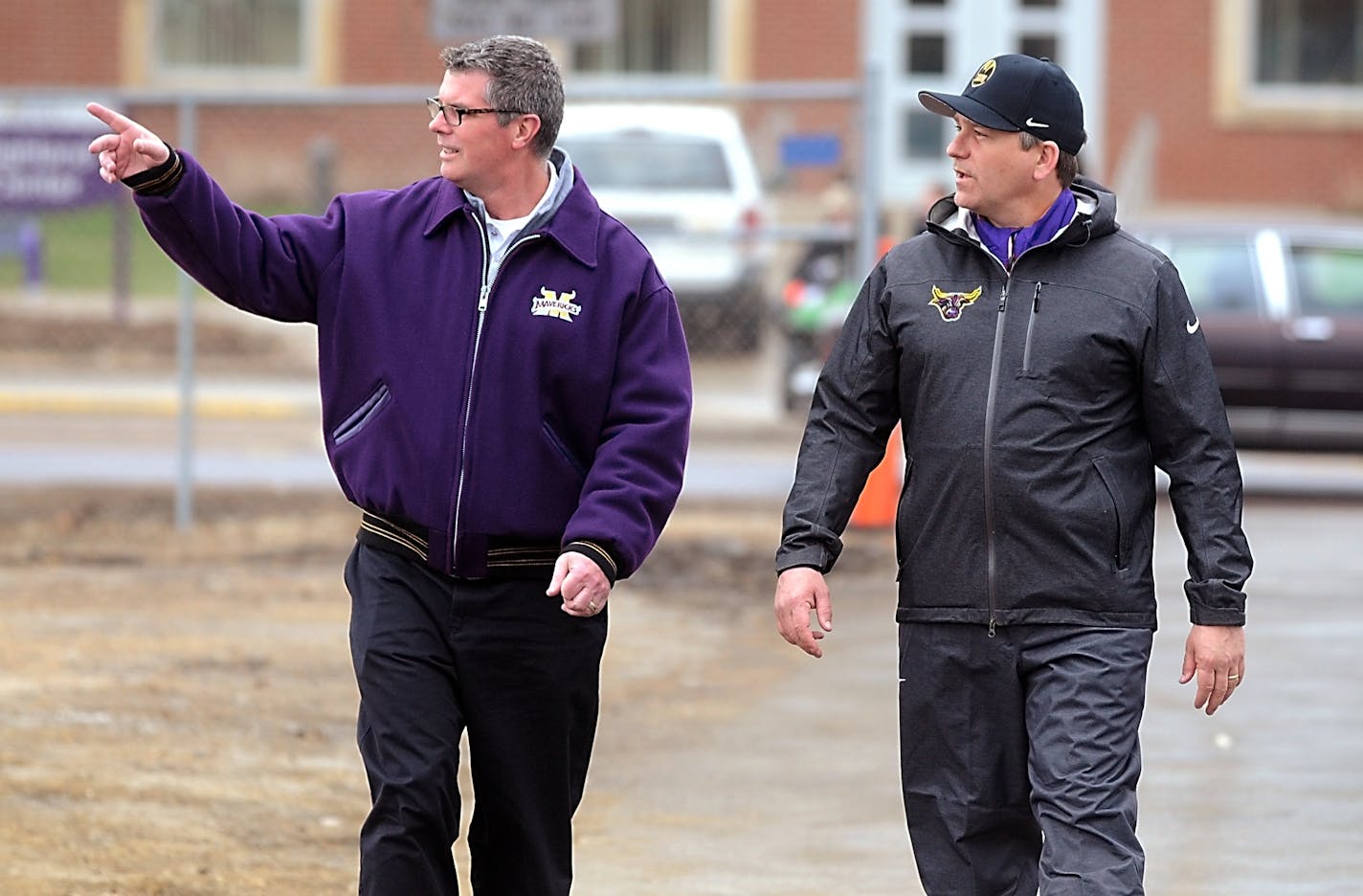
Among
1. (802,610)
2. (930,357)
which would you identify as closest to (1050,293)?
(930,357)

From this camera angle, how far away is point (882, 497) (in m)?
12.7

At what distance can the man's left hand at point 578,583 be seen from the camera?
472 cm

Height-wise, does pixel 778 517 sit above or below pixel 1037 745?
below

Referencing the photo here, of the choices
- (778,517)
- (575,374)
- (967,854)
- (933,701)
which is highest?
(575,374)

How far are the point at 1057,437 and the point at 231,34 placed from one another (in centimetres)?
2514

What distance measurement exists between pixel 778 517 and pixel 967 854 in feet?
27.9

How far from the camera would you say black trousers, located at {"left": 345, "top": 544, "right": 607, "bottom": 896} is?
4.84 m

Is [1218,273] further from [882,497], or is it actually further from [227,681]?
[227,681]

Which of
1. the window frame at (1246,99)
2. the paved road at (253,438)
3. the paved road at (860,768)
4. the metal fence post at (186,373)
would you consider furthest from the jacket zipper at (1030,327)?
the window frame at (1246,99)

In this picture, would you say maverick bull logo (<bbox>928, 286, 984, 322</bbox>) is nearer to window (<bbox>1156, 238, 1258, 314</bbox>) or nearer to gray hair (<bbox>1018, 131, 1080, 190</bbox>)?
gray hair (<bbox>1018, 131, 1080, 190</bbox>)

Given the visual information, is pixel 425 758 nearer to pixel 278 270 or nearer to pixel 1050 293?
pixel 278 270

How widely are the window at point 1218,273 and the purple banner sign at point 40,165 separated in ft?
21.6

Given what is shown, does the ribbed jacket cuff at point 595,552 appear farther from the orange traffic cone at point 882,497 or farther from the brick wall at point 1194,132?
the brick wall at point 1194,132

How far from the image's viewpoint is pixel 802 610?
16.0 ft
